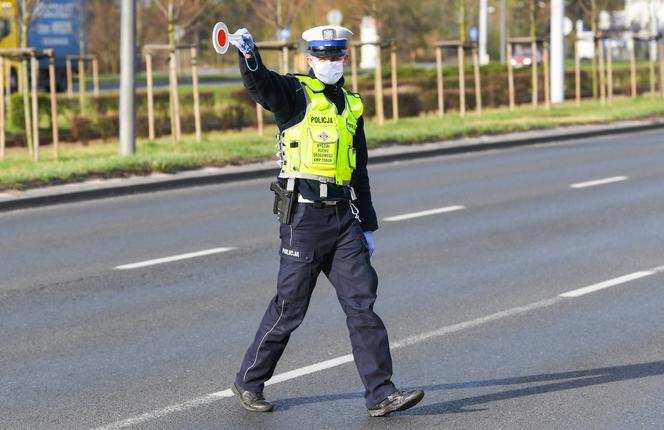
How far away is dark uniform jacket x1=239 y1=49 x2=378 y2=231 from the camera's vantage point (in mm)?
5934

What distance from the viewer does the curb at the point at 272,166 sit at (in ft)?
53.2

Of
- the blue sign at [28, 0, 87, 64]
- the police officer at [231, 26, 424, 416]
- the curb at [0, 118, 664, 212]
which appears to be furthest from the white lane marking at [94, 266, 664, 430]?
the blue sign at [28, 0, 87, 64]

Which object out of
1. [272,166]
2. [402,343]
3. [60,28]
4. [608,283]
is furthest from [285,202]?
[60,28]

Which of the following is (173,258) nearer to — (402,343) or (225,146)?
(402,343)

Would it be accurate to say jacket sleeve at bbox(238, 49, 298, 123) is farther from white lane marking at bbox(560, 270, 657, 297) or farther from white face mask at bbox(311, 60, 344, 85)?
white lane marking at bbox(560, 270, 657, 297)

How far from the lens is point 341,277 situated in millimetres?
6340

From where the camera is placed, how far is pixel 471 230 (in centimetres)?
1315

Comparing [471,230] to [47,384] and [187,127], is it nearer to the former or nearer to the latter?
[47,384]

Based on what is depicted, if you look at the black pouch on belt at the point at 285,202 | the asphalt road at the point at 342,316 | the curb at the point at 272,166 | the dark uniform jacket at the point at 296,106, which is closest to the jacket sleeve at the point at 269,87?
the dark uniform jacket at the point at 296,106

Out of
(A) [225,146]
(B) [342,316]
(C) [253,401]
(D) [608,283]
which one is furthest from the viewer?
(A) [225,146]

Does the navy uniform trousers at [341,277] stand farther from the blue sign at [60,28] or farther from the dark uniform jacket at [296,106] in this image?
the blue sign at [60,28]

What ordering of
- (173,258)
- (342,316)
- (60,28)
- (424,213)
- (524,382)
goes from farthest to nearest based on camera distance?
1. (60,28)
2. (424,213)
3. (173,258)
4. (342,316)
5. (524,382)

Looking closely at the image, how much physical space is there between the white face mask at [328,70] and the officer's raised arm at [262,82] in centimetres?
16

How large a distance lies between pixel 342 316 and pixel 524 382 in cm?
213
